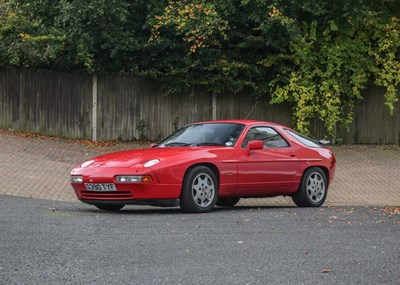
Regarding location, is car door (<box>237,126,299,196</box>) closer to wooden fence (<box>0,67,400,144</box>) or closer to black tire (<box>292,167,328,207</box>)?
black tire (<box>292,167,328,207</box>)

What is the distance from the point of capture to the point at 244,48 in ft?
87.5

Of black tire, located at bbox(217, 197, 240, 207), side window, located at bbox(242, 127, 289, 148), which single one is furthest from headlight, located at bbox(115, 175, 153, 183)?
black tire, located at bbox(217, 197, 240, 207)

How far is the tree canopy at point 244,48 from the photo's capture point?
25.7m

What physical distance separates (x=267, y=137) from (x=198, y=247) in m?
5.24

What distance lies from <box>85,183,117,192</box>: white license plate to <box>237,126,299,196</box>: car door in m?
1.95

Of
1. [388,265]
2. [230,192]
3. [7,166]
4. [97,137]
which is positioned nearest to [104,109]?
[97,137]

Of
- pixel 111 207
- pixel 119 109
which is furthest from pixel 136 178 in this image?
pixel 119 109

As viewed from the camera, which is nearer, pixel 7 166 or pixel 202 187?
pixel 202 187

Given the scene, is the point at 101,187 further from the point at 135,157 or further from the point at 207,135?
the point at 207,135

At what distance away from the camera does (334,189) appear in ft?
65.7

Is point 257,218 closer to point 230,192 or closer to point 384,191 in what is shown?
point 230,192

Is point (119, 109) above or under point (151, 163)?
above

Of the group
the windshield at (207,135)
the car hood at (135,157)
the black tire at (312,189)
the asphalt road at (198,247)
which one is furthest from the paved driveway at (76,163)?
the asphalt road at (198,247)

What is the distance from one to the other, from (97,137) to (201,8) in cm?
491
